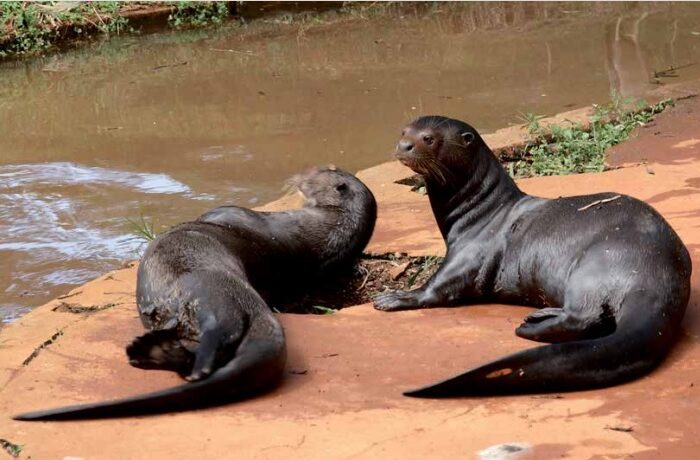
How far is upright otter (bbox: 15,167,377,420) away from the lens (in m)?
3.90

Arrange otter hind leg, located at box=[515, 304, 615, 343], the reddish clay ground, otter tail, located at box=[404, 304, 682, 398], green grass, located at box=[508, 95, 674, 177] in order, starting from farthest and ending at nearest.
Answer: green grass, located at box=[508, 95, 674, 177]
otter hind leg, located at box=[515, 304, 615, 343]
otter tail, located at box=[404, 304, 682, 398]
the reddish clay ground

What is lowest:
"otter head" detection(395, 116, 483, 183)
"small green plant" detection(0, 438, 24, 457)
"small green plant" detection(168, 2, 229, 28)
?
"small green plant" detection(0, 438, 24, 457)

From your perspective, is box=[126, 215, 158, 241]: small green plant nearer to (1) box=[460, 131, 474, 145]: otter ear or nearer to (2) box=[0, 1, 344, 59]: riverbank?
(1) box=[460, 131, 474, 145]: otter ear

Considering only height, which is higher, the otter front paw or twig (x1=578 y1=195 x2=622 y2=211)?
twig (x1=578 y1=195 x2=622 y2=211)

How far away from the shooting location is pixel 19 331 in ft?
16.0

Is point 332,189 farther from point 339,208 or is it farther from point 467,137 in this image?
point 467,137

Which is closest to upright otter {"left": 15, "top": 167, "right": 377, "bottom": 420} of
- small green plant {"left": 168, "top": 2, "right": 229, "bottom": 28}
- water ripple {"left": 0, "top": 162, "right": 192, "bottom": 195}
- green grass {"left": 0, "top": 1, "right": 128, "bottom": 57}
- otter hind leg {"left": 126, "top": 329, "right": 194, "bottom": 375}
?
otter hind leg {"left": 126, "top": 329, "right": 194, "bottom": 375}

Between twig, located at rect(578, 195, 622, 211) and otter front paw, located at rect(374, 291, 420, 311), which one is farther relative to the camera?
otter front paw, located at rect(374, 291, 420, 311)

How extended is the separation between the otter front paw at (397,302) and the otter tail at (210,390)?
2.91 ft

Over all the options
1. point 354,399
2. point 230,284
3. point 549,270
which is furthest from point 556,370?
point 230,284

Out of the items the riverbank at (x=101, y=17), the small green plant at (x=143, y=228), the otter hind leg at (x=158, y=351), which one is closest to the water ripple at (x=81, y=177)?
the small green plant at (x=143, y=228)

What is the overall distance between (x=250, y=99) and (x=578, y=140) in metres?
3.39

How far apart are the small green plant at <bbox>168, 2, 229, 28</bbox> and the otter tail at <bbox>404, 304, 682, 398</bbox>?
34.0 ft

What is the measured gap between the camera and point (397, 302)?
16.2 ft
